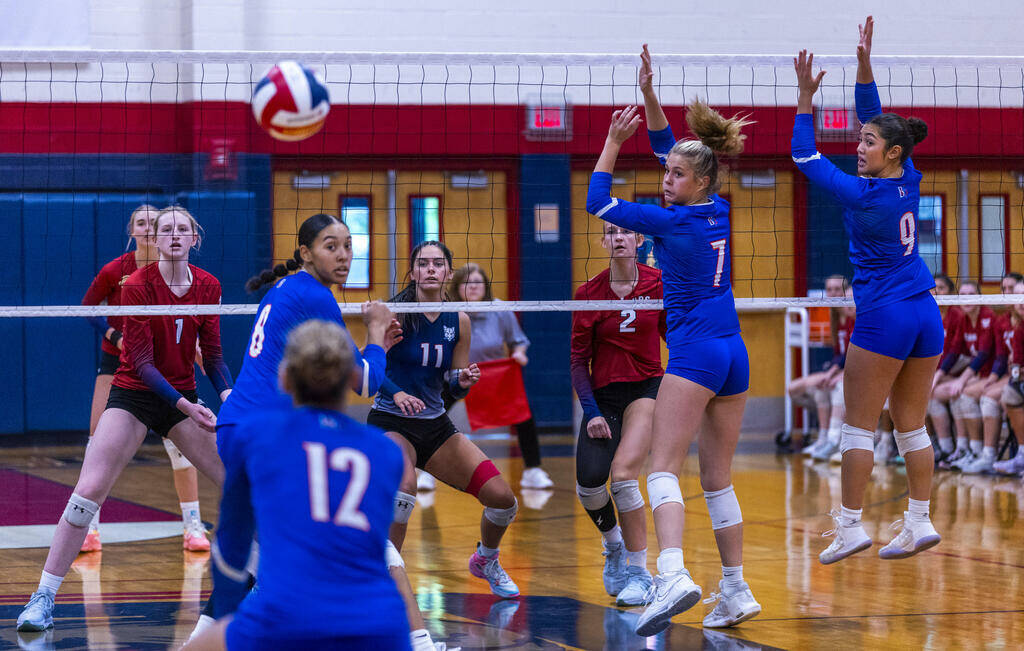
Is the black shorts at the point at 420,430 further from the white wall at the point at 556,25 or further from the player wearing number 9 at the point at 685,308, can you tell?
the white wall at the point at 556,25

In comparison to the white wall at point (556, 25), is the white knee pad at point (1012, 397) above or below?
below

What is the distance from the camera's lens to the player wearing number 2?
5.07 m

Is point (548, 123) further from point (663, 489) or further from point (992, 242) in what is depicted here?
point (663, 489)

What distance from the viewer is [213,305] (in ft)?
17.9

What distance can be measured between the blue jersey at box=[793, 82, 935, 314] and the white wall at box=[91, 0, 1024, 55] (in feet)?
24.4

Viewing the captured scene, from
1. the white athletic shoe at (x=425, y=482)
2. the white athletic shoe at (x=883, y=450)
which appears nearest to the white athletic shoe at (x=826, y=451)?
the white athletic shoe at (x=883, y=450)

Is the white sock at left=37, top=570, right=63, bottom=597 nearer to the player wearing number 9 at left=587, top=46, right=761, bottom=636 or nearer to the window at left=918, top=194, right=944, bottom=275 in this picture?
the player wearing number 9 at left=587, top=46, right=761, bottom=636

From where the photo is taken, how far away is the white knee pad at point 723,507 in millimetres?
5086

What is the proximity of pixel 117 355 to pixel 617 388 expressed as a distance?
3003mm

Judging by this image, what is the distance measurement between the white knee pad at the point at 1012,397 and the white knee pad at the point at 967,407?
1.48 feet

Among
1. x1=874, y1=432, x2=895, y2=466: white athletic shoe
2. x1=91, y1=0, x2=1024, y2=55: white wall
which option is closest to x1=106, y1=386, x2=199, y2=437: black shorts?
x1=91, y1=0, x2=1024, y2=55: white wall

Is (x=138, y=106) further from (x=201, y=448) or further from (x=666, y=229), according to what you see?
(x=666, y=229)

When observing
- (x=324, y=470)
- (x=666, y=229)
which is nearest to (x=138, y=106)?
(x=666, y=229)

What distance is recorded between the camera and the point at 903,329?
509 centimetres
